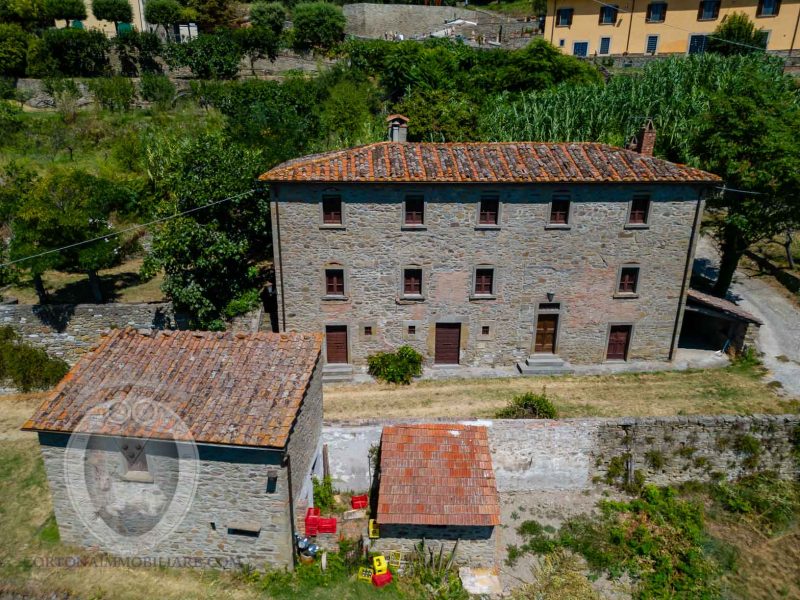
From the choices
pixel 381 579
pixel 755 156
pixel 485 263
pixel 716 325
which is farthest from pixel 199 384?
pixel 755 156

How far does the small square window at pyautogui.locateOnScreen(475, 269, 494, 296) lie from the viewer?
73.3 feet

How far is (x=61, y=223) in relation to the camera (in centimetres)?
2256

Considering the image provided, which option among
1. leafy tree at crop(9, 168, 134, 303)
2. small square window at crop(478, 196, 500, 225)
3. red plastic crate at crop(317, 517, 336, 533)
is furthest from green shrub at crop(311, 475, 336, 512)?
leafy tree at crop(9, 168, 134, 303)

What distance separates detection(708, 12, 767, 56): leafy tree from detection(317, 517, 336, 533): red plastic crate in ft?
165

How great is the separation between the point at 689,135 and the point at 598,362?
13.8 m

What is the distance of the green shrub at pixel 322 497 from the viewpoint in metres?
17.4

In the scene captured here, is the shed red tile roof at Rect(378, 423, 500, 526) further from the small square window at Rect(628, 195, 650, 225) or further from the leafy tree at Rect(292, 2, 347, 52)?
the leafy tree at Rect(292, 2, 347, 52)

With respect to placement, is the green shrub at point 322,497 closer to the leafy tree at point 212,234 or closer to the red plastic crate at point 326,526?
the red plastic crate at point 326,526

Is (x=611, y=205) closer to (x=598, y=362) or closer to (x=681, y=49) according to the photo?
(x=598, y=362)

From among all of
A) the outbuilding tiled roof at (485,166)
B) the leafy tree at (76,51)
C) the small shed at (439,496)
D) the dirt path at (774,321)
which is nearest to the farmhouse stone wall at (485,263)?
the outbuilding tiled roof at (485,166)

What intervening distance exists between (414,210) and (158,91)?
33988mm

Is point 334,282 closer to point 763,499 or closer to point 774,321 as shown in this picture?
point 763,499

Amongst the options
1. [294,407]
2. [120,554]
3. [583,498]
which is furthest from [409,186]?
[120,554]

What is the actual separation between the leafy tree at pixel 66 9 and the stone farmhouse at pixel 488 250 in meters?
44.1
